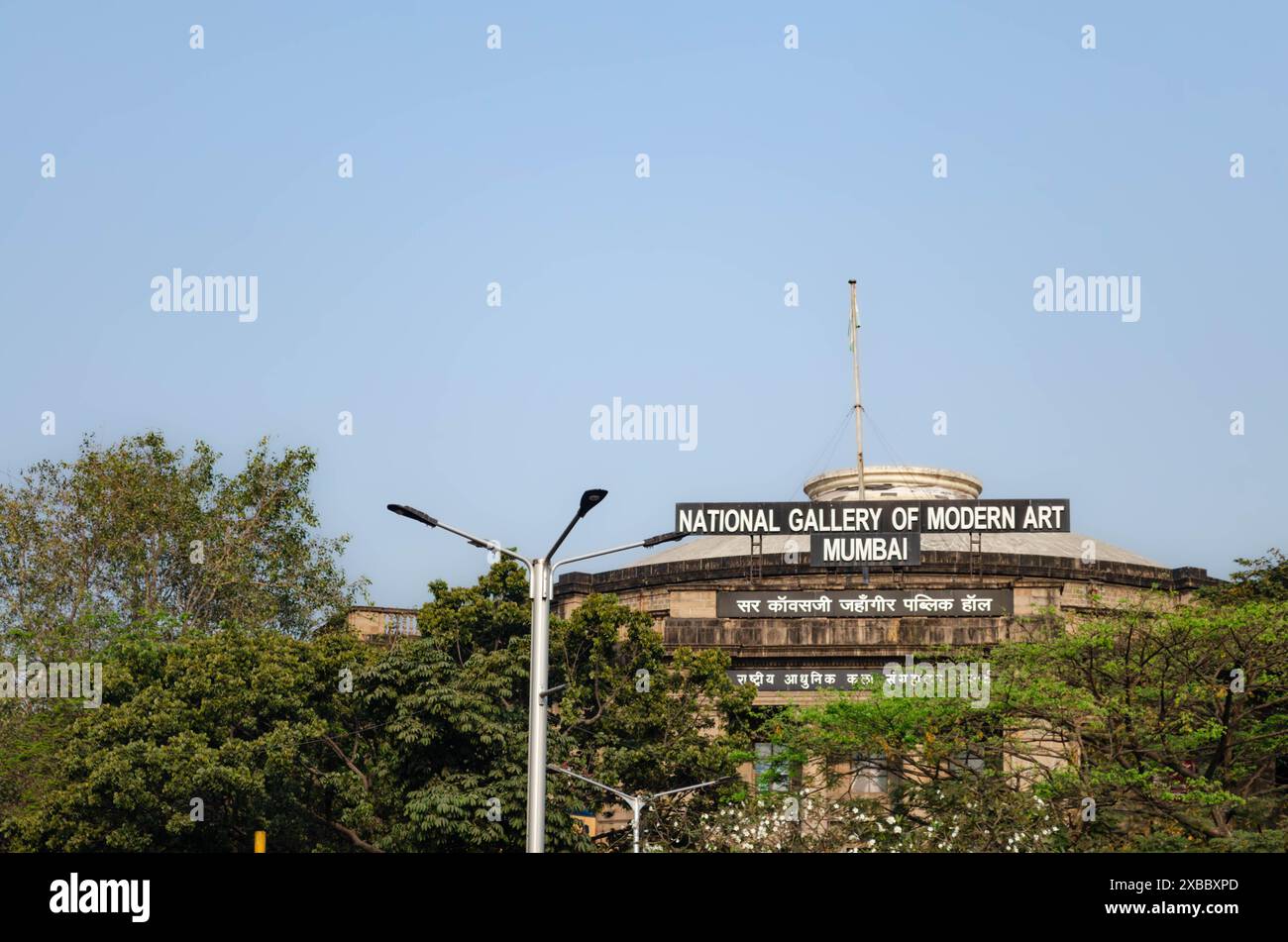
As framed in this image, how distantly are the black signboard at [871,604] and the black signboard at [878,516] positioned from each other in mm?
2602

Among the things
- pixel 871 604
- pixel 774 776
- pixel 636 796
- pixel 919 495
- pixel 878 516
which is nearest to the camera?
pixel 774 776

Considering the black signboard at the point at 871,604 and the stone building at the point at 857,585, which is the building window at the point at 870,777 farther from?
the black signboard at the point at 871,604

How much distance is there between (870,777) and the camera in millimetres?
44062

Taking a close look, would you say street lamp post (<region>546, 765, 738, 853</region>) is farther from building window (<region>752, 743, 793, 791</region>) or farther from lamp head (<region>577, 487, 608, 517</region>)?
lamp head (<region>577, 487, 608, 517</region>)

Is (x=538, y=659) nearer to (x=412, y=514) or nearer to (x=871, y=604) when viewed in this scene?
(x=412, y=514)

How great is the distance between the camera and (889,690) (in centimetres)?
4453

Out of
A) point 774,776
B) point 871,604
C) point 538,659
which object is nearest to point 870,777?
point 774,776

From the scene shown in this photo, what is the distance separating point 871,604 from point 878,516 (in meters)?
3.48

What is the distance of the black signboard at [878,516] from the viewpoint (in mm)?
57281

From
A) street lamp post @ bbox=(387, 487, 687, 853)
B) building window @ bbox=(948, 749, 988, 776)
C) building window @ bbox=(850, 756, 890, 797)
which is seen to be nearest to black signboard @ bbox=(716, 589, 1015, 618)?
building window @ bbox=(850, 756, 890, 797)

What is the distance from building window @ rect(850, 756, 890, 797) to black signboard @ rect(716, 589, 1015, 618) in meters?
6.53

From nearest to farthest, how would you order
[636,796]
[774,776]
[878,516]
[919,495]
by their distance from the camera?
[774,776]
[636,796]
[878,516]
[919,495]
